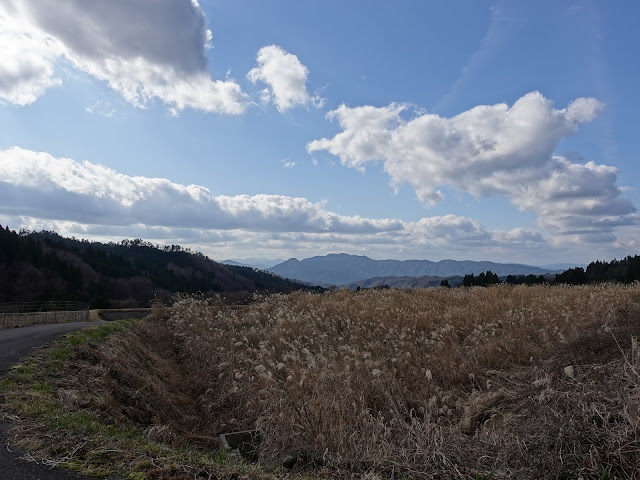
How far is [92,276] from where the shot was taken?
277 ft

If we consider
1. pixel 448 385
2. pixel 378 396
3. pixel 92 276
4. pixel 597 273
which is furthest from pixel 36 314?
pixel 92 276

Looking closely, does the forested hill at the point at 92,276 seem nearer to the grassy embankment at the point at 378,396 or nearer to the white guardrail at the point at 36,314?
the white guardrail at the point at 36,314

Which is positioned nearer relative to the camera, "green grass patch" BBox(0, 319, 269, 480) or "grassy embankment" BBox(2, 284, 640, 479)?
"green grass patch" BBox(0, 319, 269, 480)

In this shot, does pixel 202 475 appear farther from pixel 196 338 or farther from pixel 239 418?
pixel 196 338

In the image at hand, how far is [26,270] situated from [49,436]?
78446mm

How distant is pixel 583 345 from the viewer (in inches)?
291

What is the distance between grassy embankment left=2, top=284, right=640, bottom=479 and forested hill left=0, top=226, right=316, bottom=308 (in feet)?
38.7

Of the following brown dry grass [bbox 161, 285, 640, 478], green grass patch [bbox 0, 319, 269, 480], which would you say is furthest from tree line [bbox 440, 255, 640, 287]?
green grass patch [bbox 0, 319, 269, 480]

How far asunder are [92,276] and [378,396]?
90.6 m

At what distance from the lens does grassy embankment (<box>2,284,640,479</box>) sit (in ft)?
13.7

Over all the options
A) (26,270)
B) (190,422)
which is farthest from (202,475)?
(26,270)

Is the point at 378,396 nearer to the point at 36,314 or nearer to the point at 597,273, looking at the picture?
the point at 36,314

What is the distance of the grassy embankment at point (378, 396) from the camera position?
13.7 feet

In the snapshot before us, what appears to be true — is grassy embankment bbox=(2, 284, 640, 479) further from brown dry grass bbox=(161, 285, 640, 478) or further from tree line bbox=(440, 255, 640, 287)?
tree line bbox=(440, 255, 640, 287)
